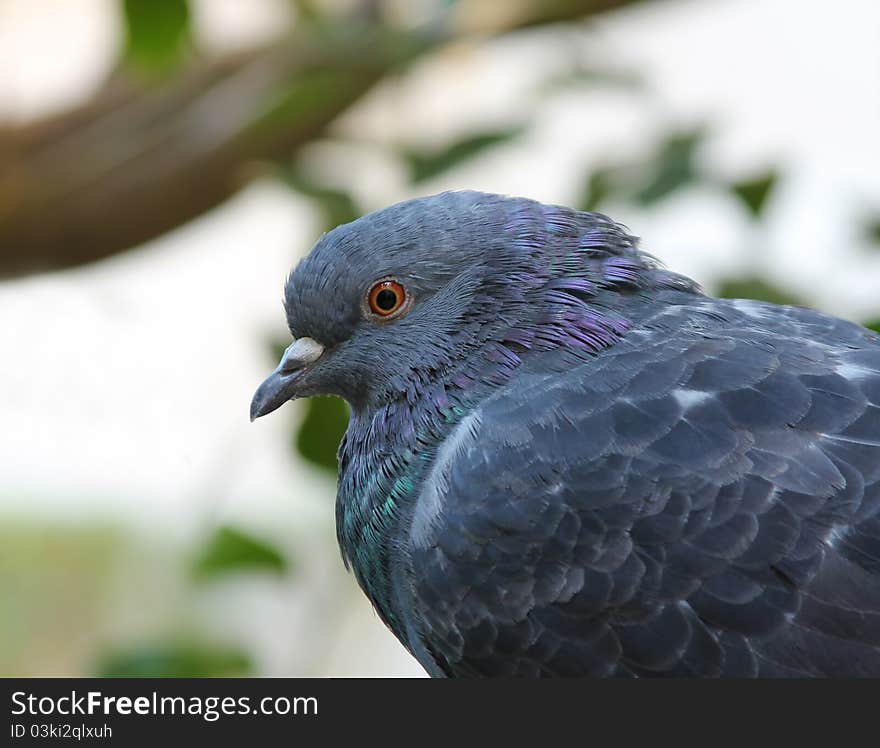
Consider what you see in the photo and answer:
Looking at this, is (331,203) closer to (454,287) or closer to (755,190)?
(454,287)

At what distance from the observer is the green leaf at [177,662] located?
3.86m

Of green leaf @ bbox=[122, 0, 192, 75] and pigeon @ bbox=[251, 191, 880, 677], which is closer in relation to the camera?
pigeon @ bbox=[251, 191, 880, 677]

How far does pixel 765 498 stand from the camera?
8.88 feet

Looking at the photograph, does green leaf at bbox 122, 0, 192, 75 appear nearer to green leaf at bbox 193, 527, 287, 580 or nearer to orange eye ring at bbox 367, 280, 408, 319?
orange eye ring at bbox 367, 280, 408, 319

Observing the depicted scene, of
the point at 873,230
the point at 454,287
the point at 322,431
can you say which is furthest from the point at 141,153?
the point at 873,230

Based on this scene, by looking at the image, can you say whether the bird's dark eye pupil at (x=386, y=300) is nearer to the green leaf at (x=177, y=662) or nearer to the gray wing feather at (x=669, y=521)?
the gray wing feather at (x=669, y=521)

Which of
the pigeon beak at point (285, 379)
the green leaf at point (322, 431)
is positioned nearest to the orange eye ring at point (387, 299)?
the pigeon beak at point (285, 379)

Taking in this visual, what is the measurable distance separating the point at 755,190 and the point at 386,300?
5.07 ft

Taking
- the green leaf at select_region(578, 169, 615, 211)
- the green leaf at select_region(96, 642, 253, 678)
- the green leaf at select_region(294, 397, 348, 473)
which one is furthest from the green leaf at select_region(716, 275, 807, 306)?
the green leaf at select_region(96, 642, 253, 678)

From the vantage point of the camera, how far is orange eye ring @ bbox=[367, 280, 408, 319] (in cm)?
337

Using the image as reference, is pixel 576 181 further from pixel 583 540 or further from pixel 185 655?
pixel 185 655

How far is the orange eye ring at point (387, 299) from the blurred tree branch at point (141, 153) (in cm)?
204

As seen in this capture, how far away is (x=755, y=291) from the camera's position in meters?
4.07

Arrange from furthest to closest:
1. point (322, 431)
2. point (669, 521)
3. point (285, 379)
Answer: point (322, 431) < point (285, 379) < point (669, 521)
